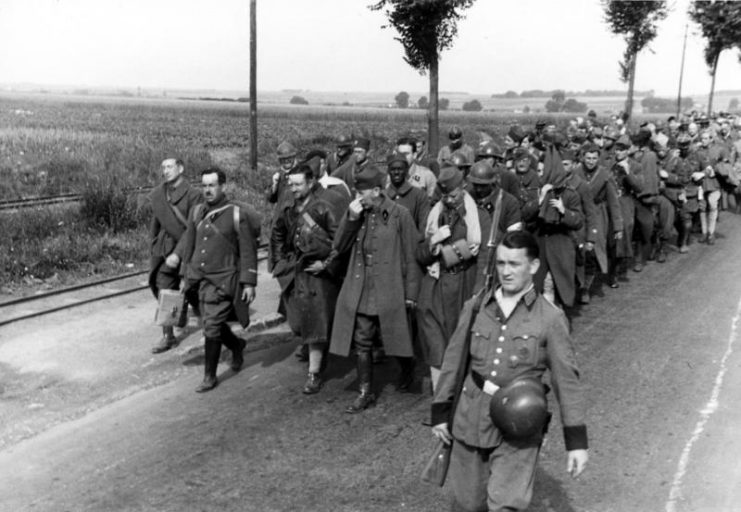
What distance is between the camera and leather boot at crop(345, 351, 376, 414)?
717 cm

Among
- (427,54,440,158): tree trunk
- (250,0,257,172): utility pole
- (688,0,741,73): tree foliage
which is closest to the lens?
(688,0,741,73): tree foliage

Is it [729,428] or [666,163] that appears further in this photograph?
[666,163]

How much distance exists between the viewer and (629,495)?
548 cm

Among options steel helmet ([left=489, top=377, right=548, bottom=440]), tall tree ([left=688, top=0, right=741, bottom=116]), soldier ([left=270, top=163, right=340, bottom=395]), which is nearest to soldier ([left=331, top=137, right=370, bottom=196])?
soldier ([left=270, top=163, right=340, bottom=395])

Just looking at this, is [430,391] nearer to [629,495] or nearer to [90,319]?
[629,495]

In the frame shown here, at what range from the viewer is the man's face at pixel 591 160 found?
11.1m

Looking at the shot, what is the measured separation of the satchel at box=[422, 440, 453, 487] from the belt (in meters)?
0.38

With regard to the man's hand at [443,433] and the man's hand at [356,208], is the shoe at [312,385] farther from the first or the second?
the man's hand at [443,433]

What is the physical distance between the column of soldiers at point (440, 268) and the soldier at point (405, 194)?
1 cm

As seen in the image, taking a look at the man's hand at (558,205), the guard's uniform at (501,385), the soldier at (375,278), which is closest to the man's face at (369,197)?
the soldier at (375,278)

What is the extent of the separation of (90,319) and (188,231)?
2770 mm

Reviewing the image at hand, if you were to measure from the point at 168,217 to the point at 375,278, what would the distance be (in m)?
2.87

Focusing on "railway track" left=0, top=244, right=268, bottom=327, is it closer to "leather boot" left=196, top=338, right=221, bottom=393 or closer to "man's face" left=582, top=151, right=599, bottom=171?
"leather boot" left=196, top=338, right=221, bottom=393

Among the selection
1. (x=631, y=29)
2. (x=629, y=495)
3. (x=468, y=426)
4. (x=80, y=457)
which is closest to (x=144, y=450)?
(x=80, y=457)
